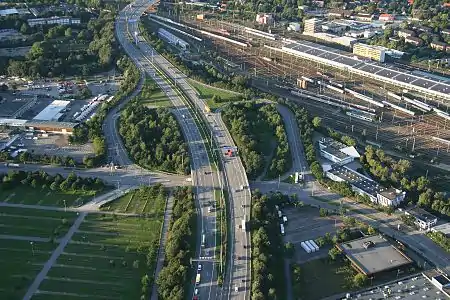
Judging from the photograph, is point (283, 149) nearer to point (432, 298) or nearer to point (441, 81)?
point (432, 298)

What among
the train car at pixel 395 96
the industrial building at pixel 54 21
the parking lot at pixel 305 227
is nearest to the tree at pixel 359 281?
the parking lot at pixel 305 227

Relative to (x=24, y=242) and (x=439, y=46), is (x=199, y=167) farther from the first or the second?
(x=439, y=46)

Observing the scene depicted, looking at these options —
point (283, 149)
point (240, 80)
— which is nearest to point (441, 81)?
point (240, 80)

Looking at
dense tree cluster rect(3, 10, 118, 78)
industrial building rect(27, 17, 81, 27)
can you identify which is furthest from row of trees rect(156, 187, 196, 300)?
industrial building rect(27, 17, 81, 27)

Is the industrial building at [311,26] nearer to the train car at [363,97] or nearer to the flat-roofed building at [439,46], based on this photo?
the flat-roofed building at [439,46]

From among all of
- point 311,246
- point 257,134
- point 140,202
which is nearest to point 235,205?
point 311,246
